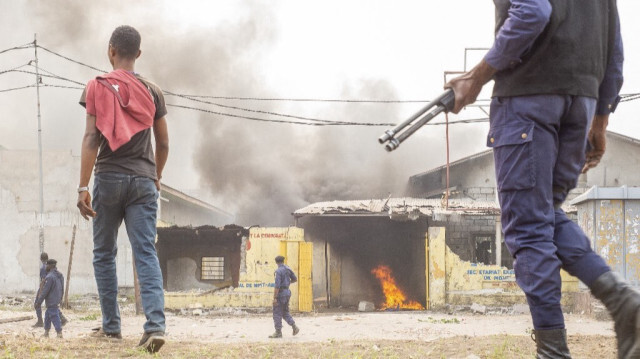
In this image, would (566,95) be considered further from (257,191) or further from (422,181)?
(257,191)

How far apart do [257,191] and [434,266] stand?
75.9ft

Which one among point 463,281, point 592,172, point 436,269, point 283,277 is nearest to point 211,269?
point 436,269

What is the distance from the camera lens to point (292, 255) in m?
18.2

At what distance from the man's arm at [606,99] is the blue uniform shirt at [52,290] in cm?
1128

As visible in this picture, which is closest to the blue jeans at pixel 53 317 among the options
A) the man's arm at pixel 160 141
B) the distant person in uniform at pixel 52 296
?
the distant person in uniform at pixel 52 296

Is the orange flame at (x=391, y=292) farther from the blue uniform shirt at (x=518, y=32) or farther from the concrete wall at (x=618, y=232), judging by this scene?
the blue uniform shirt at (x=518, y=32)

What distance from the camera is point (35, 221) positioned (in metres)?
24.2

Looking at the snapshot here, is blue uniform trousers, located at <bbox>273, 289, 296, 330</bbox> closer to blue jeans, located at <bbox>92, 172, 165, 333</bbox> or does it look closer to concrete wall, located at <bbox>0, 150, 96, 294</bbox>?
blue jeans, located at <bbox>92, 172, 165, 333</bbox>

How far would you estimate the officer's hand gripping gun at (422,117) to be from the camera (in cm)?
229

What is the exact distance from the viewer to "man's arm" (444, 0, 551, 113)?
2.14 m

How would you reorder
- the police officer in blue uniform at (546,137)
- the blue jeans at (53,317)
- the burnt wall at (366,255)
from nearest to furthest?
the police officer in blue uniform at (546,137) → the blue jeans at (53,317) → the burnt wall at (366,255)

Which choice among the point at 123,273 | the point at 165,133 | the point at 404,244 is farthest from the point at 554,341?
the point at 123,273

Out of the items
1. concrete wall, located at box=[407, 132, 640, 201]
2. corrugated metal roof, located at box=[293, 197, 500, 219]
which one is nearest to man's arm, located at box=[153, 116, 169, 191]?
corrugated metal roof, located at box=[293, 197, 500, 219]

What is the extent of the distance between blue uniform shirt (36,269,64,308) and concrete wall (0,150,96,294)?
11484 mm
